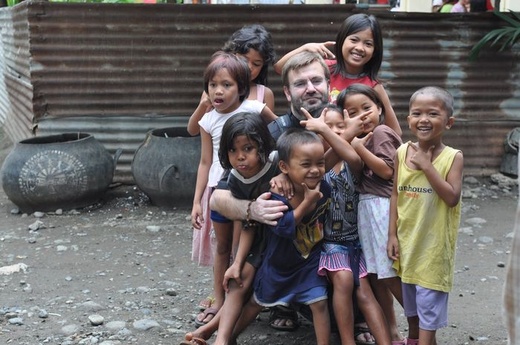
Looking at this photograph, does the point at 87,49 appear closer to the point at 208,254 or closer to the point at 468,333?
the point at 208,254

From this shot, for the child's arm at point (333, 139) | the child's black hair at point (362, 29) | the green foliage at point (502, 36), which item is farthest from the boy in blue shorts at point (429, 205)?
the green foliage at point (502, 36)

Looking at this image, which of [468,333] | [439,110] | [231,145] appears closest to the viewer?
Result: [439,110]

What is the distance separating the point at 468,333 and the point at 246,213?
1.59m

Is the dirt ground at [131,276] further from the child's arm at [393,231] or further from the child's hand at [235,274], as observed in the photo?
the child's arm at [393,231]

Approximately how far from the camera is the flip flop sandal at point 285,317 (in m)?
4.13

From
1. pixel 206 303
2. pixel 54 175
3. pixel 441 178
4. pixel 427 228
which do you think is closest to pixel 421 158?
pixel 441 178

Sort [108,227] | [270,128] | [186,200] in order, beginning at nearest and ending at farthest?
1. [270,128]
2. [108,227]
3. [186,200]

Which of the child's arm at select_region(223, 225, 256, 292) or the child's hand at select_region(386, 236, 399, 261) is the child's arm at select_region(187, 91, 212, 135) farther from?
the child's hand at select_region(386, 236, 399, 261)

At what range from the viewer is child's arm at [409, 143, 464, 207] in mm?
3227

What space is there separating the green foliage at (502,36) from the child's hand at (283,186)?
15.5ft

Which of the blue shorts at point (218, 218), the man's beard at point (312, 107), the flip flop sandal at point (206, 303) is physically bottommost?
the flip flop sandal at point (206, 303)

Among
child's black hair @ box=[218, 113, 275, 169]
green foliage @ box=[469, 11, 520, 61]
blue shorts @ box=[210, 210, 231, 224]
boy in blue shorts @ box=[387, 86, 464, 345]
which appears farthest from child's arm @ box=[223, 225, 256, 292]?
green foliage @ box=[469, 11, 520, 61]

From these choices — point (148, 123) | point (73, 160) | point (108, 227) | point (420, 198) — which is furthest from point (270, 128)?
point (148, 123)

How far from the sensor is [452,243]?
133 inches
